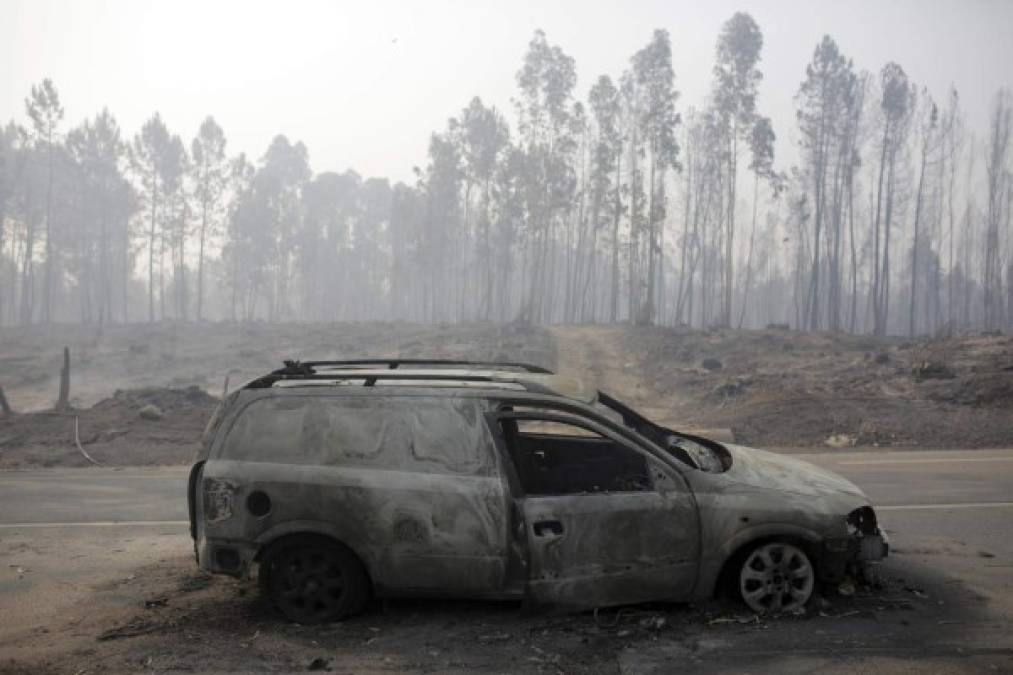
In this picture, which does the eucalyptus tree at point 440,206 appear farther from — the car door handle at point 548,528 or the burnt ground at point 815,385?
the car door handle at point 548,528

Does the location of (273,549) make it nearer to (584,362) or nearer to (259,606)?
(259,606)

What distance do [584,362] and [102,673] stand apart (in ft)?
89.8

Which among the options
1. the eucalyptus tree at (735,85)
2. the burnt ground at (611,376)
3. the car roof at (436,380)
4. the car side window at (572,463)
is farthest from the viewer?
the eucalyptus tree at (735,85)

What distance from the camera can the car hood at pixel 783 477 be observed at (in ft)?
16.8

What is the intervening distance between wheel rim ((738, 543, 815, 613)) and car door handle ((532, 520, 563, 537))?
1221 mm

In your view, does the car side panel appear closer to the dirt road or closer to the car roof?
the car roof

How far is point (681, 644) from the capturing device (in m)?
4.62

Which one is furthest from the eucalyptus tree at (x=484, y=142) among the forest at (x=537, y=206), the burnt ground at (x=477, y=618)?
the burnt ground at (x=477, y=618)

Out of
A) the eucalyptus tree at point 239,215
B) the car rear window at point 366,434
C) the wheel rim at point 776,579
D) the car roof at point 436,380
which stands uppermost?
the eucalyptus tree at point 239,215

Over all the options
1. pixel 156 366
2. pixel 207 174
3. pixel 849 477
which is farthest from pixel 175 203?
pixel 849 477

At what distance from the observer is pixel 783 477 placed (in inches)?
209

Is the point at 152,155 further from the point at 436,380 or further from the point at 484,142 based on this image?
the point at 436,380

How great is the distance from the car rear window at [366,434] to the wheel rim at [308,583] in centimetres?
62

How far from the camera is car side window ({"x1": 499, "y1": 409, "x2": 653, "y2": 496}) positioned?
202 inches
